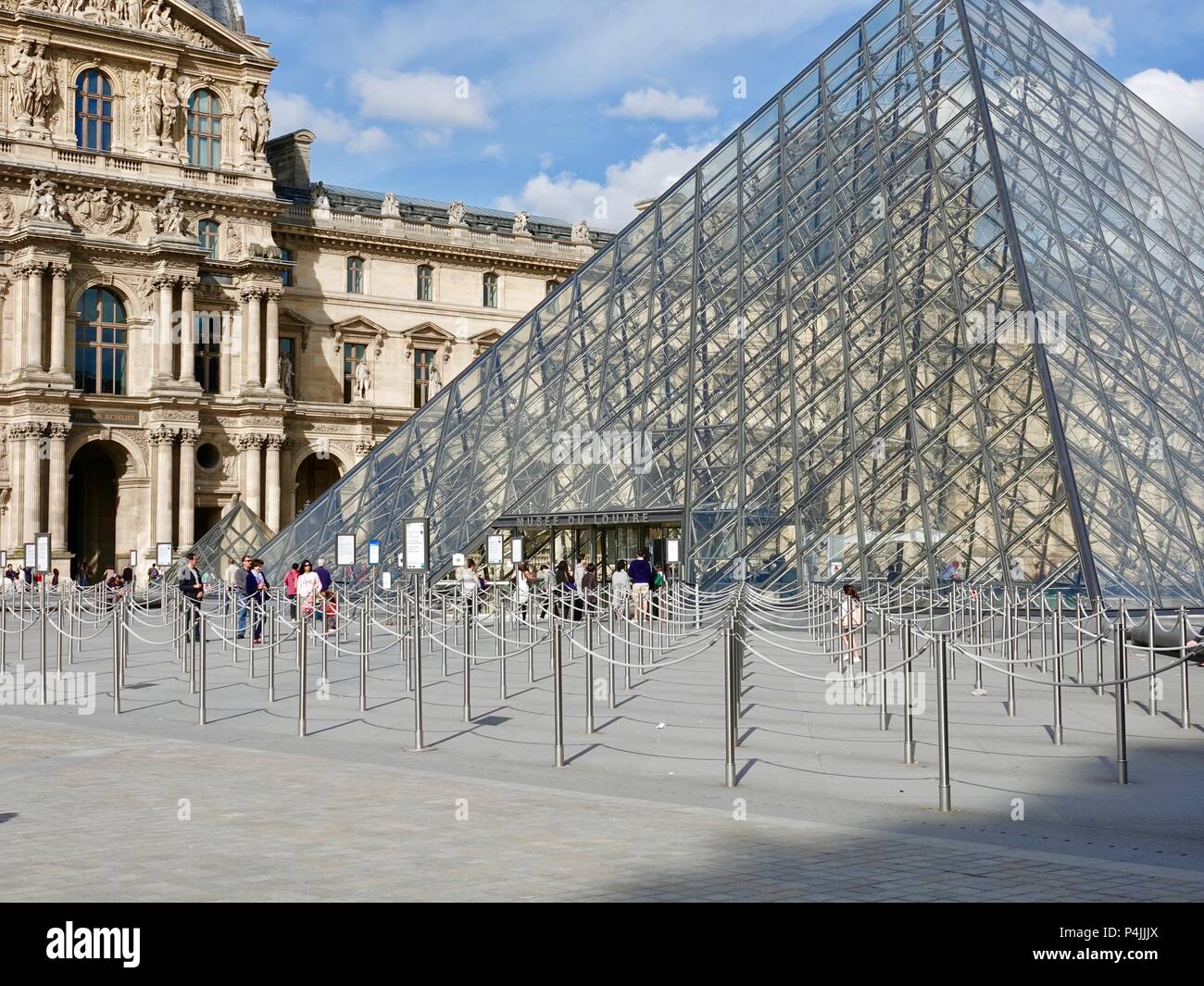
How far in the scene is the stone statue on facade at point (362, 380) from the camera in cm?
6028

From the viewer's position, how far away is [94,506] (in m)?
54.8

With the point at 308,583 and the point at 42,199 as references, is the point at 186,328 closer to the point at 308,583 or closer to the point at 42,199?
the point at 42,199

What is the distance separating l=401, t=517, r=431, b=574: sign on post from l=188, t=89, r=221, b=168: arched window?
35.9 m

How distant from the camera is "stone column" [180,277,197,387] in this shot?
5119cm

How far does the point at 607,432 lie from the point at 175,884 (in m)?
20.2

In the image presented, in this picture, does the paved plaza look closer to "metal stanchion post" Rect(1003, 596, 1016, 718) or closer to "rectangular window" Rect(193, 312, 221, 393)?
"metal stanchion post" Rect(1003, 596, 1016, 718)

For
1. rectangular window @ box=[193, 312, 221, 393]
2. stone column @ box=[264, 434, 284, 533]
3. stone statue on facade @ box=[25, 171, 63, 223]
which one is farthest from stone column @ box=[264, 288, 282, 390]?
stone statue on facade @ box=[25, 171, 63, 223]

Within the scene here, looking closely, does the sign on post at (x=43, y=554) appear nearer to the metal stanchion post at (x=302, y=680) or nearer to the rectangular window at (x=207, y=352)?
the rectangular window at (x=207, y=352)

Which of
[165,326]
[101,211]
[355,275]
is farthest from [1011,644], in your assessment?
[355,275]

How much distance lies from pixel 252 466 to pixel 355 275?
1085 centimetres

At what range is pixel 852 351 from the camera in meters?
23.4

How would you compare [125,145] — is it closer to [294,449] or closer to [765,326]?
[294,449]

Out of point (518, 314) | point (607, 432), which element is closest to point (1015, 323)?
point (607, 432)

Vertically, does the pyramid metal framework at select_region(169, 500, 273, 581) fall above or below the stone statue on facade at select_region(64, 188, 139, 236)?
below
